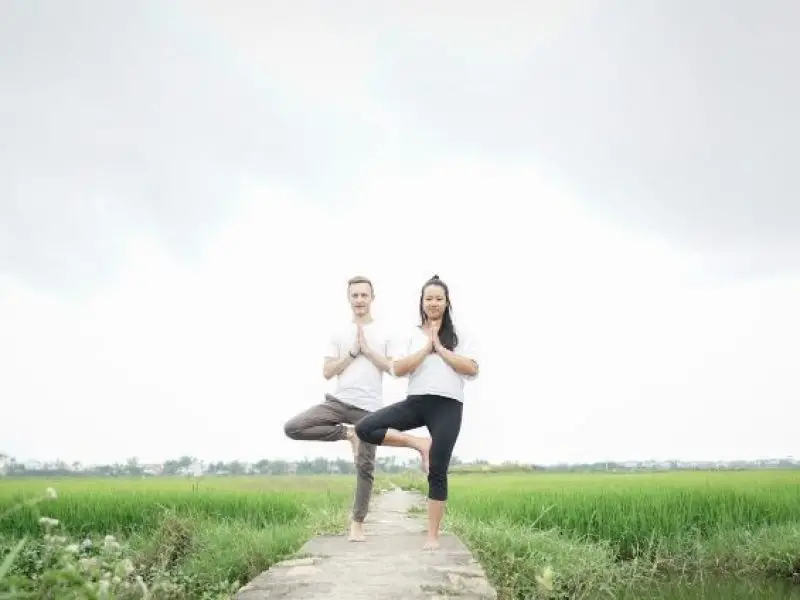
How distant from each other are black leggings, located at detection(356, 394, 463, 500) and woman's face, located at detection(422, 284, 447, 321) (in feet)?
1.94

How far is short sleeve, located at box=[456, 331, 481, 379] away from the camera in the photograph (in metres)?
5.79

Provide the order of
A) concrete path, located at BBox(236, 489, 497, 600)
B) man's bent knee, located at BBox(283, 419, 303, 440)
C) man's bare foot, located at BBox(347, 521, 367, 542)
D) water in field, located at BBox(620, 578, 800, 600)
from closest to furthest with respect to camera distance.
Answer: concrete path, located at BBox(236, 489, 497, 600)
man's bare foot, located at BBox(347, 521, 367, 542)
man's bent knee, located at BBox(283, 419, 303, 440)
water in field, located at BBox(620, 578, 800, 600)

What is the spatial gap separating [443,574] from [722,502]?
782 centimetres

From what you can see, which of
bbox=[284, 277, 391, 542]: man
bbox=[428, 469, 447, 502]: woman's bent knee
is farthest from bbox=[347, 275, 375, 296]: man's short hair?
bbox=[428, 469, 447, 502]: woman's bent knee

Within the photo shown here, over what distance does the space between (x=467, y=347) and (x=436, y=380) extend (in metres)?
0.33

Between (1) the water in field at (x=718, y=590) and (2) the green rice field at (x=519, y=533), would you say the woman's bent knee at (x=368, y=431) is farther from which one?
(1) the water in field at (x=718, y=590)

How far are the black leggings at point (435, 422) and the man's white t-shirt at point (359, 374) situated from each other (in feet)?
1.88

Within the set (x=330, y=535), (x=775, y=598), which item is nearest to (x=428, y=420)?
(x=330, y=535)

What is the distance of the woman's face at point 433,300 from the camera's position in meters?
5.75

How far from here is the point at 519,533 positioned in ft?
25.6

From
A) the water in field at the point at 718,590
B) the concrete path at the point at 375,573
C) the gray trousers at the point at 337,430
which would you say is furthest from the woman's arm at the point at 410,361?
→ the water in field at the point at 718,590

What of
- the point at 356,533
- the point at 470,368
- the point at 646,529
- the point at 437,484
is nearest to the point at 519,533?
the point at 356,533

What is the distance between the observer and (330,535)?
695cm

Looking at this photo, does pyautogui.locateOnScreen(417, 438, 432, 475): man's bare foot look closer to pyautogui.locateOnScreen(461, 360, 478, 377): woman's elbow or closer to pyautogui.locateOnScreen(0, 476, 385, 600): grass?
pyautogui.locateOnScreen(461, 360, 478, 377): woman's elbow
